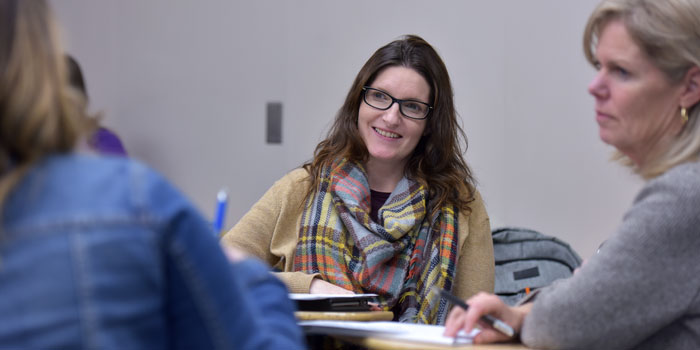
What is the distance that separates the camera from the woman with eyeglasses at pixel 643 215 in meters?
1.19

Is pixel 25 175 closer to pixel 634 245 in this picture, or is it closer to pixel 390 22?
pixel 634 245

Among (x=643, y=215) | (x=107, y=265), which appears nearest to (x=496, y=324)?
(x=643, y=215)

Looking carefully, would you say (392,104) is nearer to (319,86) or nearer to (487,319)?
(487,319)

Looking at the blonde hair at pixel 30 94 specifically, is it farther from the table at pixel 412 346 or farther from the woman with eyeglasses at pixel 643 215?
the woman with eyeglasses at pixel 643 215

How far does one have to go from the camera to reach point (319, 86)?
366 centimetres

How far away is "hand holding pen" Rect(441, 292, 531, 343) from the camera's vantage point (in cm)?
134

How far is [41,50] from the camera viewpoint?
29.2 inches

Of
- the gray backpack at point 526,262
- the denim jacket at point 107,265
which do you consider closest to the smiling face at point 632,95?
the denim jacket at point 107,265

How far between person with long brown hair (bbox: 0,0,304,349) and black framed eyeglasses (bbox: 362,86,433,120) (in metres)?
1.65

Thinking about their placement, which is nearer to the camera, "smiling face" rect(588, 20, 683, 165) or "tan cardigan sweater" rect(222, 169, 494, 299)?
"smiling face" rect(588, 20, 683, 165)

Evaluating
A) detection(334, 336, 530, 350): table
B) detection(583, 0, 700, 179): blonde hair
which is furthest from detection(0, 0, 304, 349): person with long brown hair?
detection(583, 0, 700, 179): blonde hair

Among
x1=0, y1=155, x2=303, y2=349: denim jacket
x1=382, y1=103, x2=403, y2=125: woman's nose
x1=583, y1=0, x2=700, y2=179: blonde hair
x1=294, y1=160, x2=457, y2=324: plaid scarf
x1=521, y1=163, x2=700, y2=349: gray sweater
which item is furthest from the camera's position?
x1=382, y1=103, x2=403, y2=125: woman's nose

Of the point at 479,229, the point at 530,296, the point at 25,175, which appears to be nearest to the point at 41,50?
the point at 25,175

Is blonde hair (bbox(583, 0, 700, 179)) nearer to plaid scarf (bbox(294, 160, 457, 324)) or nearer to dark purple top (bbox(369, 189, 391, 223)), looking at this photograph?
plaid scarf (bbox(294, 160, 457, 324))
